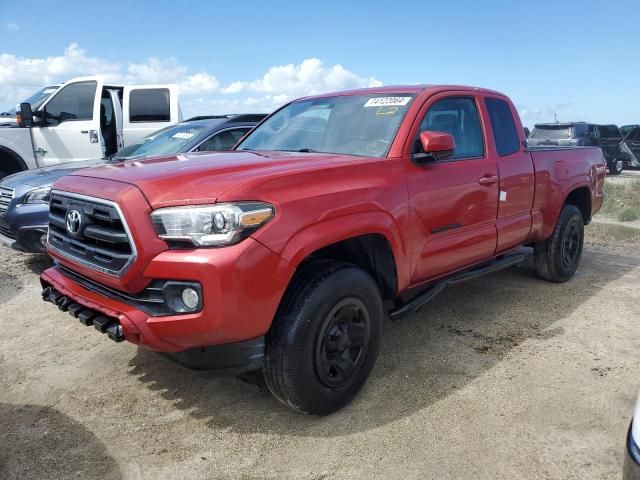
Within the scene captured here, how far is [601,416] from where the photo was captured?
9.55ft

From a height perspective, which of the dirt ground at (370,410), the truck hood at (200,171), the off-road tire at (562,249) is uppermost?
the truck hood at (200,171)

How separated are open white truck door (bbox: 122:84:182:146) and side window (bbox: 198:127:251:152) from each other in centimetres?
275

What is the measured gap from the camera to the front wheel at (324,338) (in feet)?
8.67

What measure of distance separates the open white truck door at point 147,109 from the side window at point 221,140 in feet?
9.03

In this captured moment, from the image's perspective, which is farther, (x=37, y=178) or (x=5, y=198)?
(x=37, y=178)

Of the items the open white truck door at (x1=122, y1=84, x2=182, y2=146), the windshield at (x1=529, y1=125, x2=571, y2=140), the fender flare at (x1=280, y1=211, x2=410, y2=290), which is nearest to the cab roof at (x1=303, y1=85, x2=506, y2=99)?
the fender flare at (x1=280, y1=211, x2=410, y2=290)

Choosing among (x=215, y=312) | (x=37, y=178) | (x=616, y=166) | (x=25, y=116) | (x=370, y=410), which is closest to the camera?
(x=215, y=312)

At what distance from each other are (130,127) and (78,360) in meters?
5.84

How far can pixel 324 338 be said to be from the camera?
2787 millimetres

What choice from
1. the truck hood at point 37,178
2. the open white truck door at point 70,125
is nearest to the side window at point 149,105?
the open white truck door at point 70,125

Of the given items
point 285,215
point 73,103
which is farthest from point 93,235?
point 73,103

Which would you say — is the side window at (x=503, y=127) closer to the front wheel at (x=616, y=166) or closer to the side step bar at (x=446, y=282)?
the side step bar at (x=446, y=282)

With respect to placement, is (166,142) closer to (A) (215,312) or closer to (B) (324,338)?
(B) (324,338)

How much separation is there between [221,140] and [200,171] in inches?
150
